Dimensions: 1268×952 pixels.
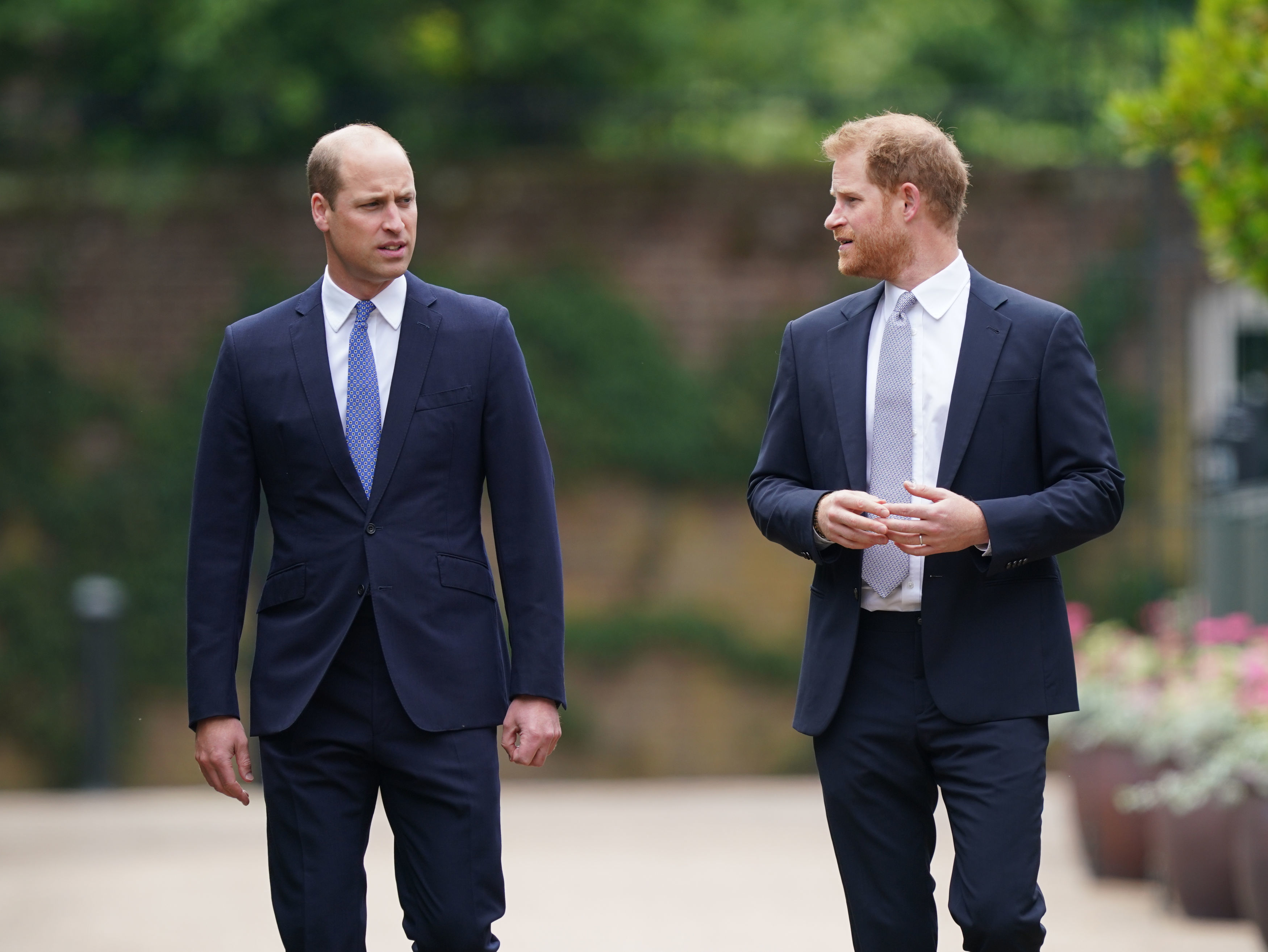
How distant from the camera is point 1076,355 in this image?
3.58 m

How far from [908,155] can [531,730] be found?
1.33m

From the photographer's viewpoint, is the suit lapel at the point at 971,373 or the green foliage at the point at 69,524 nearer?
the suit lapel at the point at 971,373

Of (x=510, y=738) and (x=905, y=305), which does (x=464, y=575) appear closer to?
(x=510, y=738)

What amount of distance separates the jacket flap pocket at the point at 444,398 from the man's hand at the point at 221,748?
725mm

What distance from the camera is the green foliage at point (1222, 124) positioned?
619cm

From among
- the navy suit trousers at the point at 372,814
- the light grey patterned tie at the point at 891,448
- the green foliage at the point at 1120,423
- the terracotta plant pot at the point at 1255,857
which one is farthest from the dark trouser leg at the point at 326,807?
the green foliage at the point at 1120,423

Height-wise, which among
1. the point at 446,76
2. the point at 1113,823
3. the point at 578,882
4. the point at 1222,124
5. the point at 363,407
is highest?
the point at 446,76

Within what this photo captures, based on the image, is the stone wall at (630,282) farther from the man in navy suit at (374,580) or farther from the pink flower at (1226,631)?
the man in navy suit at (374,580)

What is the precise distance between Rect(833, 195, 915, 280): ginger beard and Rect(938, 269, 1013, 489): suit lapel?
0.56ft

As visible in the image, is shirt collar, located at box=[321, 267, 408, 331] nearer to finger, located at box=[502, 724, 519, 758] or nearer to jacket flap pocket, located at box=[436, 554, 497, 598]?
jacket flap pocket, located at box=[436, 554, 497, 598]

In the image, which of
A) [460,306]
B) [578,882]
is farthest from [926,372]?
[578,882]

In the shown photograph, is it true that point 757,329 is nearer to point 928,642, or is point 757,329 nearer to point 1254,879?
point 1254,879

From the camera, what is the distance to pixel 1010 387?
356 cm

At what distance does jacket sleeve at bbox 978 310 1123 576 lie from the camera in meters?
3.43
